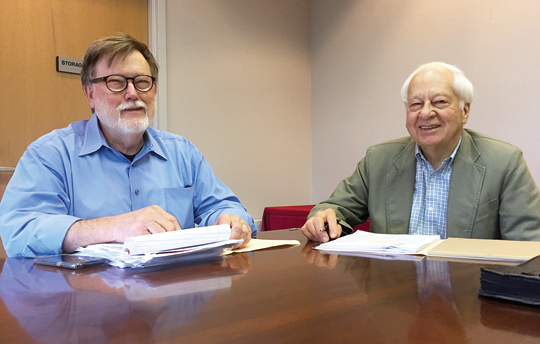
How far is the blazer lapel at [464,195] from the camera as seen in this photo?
161 cm

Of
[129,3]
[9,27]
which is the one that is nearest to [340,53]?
[129,3]

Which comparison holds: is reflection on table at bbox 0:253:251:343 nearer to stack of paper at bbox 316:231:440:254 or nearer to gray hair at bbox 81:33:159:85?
stack of paper at bbox 316:231:440:254

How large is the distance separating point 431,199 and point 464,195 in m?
0.13

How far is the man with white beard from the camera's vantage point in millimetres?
1230

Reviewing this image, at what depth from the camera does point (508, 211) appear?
5.08ft

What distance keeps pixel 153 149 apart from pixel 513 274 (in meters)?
1.26

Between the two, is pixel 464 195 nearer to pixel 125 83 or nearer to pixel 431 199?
pixel 431 199

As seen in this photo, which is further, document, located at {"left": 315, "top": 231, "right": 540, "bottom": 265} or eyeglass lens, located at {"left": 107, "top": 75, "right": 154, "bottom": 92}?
eyeglass lens, located at {"left": 107, "top": 75, "right": 154, "bottom": 92}

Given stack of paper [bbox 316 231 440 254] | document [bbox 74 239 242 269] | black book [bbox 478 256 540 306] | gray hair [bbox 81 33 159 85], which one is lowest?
stack of paper [bbox 316 231 440 254]

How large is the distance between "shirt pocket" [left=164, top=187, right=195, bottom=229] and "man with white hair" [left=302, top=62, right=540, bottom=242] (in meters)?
0.46

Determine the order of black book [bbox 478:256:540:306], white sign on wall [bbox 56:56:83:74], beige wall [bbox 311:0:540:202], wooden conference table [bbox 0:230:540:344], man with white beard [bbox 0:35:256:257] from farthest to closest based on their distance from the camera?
beige wall [bbox 311:0:540:202], white sign on wall [bbox 56:56:83:74], man with white beard [bbox 0:35:256:257], black book [bbox 478:256:540:306], wooden conference table [bbox 0:230:540:344]

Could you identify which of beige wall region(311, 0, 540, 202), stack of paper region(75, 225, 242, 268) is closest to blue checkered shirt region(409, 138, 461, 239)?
stack of paper region(75, 225, 242, 268)

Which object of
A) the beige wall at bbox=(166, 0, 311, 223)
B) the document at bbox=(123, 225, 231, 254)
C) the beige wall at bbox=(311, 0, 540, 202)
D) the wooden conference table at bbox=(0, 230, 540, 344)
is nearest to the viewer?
the wooden conference table at bbox=(0, 230, 540, 344)

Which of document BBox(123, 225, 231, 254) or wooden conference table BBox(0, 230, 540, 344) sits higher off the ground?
document BBox(123, 225, 231, 254)
